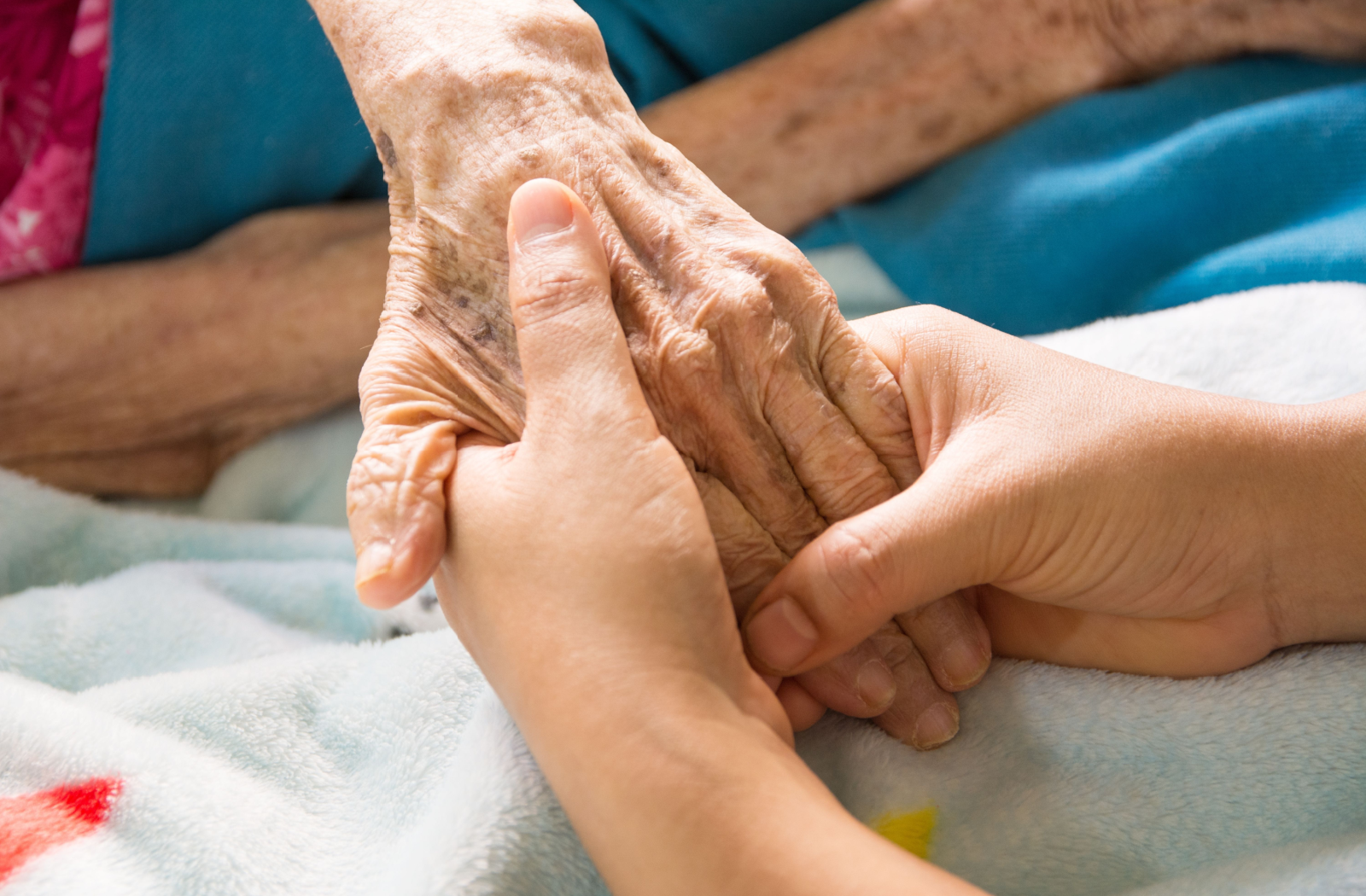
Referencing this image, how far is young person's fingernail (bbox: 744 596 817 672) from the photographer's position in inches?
24.5

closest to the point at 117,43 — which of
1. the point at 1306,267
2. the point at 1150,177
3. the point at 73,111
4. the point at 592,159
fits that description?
the point at 73,111

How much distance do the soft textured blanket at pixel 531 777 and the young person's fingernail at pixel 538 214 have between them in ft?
1.13

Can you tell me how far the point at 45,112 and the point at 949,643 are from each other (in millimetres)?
1180

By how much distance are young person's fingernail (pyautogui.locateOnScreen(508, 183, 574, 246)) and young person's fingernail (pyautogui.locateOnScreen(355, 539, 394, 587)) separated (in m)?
0.24

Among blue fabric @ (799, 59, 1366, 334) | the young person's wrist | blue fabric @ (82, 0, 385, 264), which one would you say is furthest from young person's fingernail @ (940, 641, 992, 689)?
blue fabric @ (82, 0, 385, 264)

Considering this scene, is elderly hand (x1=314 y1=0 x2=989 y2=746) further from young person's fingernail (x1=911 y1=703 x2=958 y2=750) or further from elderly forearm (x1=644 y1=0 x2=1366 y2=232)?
elderly forearm (x1=644 y1=0 x2=1366 y2=232)

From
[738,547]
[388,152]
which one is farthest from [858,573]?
[388,152]

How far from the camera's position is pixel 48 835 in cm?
63

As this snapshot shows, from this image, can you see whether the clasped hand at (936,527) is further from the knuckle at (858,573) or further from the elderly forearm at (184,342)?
the elderly forearm at (184,342)

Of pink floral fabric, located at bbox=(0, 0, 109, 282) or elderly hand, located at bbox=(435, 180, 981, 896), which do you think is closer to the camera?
elderly hand, located at bbox=(435, 180, 981, 896)

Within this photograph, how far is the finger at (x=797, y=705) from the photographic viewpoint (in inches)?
26.8

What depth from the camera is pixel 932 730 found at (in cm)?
68

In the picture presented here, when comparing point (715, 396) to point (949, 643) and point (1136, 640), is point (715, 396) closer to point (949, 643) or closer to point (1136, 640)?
point (949, 643)

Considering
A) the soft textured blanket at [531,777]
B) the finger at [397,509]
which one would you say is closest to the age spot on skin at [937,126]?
the soft textured blanket at [531,777]
